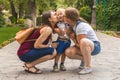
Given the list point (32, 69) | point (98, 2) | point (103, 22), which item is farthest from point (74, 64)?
point (98, 2)

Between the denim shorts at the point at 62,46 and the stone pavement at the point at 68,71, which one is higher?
the denim shorts at the point at 62,46

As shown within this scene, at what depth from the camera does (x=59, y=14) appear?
7.37m

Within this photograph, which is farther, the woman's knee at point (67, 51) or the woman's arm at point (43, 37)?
the woman's knee at point (67, 51)

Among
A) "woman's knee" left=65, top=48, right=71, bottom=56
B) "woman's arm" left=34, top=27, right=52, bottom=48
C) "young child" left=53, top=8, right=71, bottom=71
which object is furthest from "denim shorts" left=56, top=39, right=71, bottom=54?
"woman's arm" left=34, top=27, right=52, bottom=48

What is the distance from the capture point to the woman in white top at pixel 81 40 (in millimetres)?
7094

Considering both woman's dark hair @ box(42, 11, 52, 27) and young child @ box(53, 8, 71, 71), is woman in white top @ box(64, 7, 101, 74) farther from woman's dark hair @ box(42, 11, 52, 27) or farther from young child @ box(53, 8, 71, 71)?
woman's dark hair @ box(42, 11, 52, 27)

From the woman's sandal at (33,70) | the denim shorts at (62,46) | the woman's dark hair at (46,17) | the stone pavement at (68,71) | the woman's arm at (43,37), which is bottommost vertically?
the stone pavement at (68,71)

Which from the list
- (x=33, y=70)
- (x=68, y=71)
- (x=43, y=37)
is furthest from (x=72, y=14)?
(x=33, y=70)

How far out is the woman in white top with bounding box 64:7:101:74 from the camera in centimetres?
709

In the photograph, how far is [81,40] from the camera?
7.06m

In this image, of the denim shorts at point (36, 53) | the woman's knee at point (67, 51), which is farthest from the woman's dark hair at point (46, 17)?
the woman's knee at point (67, 51)

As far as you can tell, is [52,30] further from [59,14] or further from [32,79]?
[32,79]

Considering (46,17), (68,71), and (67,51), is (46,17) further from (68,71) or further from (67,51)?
(68,71)

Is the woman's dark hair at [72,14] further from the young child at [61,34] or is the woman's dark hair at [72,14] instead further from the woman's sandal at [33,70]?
the woman's sandal at [33,70]
